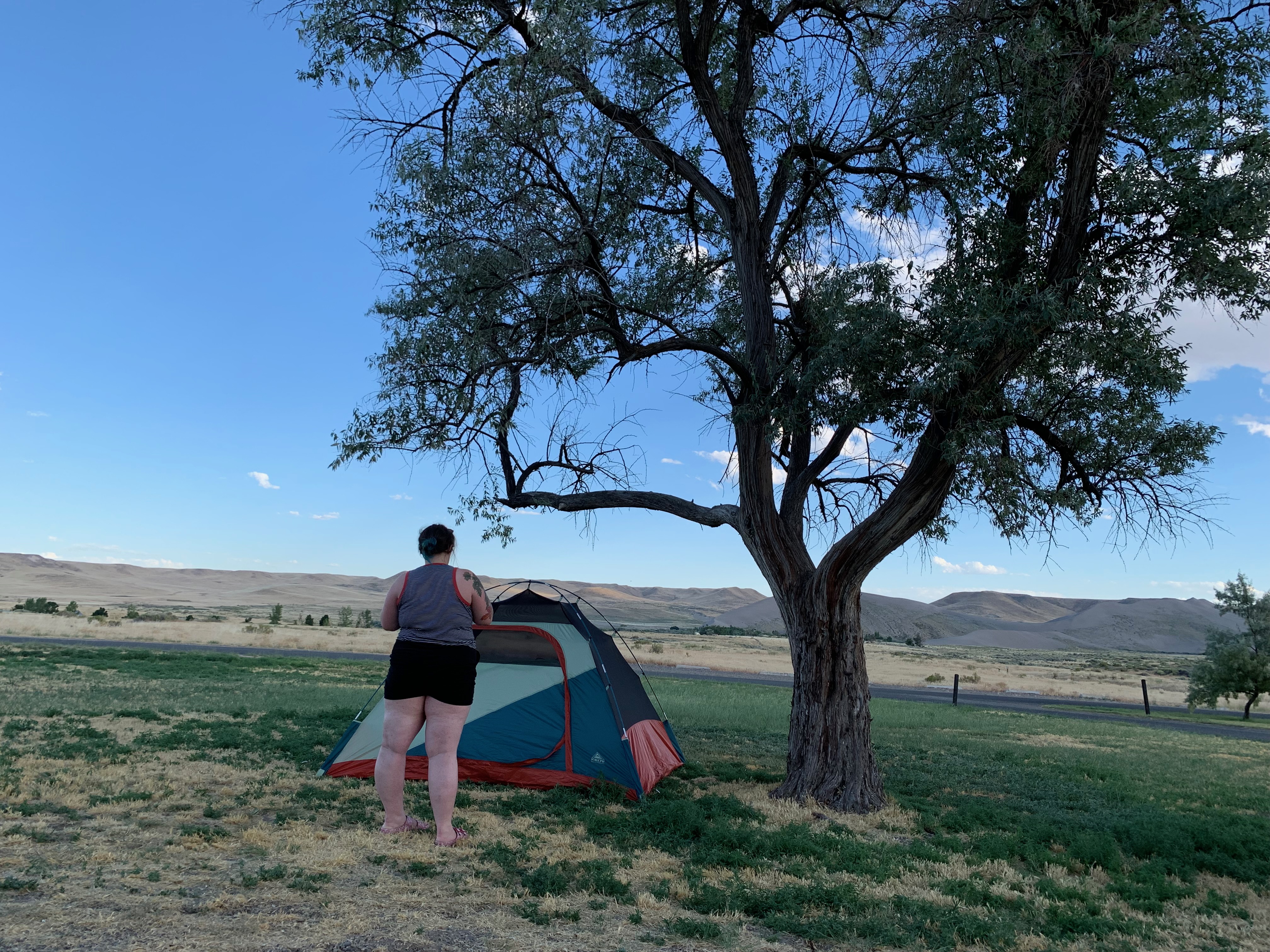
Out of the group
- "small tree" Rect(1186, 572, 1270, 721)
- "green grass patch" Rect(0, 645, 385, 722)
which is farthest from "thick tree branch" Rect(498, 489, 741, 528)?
"small tree" Rect(1186, 572, 1270, 721)

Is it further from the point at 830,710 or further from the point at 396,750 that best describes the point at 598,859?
the point at 830,710

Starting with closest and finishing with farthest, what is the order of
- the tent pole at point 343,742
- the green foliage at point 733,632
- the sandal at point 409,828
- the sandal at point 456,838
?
the sandal at point 456,838, the sandal at point 409,828, the tent pole at point 343,742, the green foliage at point 733,632

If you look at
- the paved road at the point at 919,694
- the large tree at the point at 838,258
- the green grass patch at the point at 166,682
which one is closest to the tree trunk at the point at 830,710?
the large tree at the point at 838,258

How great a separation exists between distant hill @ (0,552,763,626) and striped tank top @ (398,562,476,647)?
90.4 metres

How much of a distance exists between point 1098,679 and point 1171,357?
45.5 metres

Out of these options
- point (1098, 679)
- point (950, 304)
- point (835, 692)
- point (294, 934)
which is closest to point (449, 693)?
point (294, 934)

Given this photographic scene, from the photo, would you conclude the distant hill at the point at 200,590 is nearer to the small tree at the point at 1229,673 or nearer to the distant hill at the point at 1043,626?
the distant hill at the point at 1043,626

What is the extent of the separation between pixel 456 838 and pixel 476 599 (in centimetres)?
172

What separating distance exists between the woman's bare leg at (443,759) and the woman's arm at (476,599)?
25.3 inches

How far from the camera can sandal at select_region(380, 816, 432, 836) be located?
6.29 m

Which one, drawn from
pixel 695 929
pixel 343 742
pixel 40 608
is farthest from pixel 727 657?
pixel 695 929

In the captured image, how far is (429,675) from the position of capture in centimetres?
619

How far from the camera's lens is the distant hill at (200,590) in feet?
379

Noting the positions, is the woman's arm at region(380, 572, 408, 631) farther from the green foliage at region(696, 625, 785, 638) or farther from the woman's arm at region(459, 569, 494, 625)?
the green foliage at region(696, 625, 785, 638)
